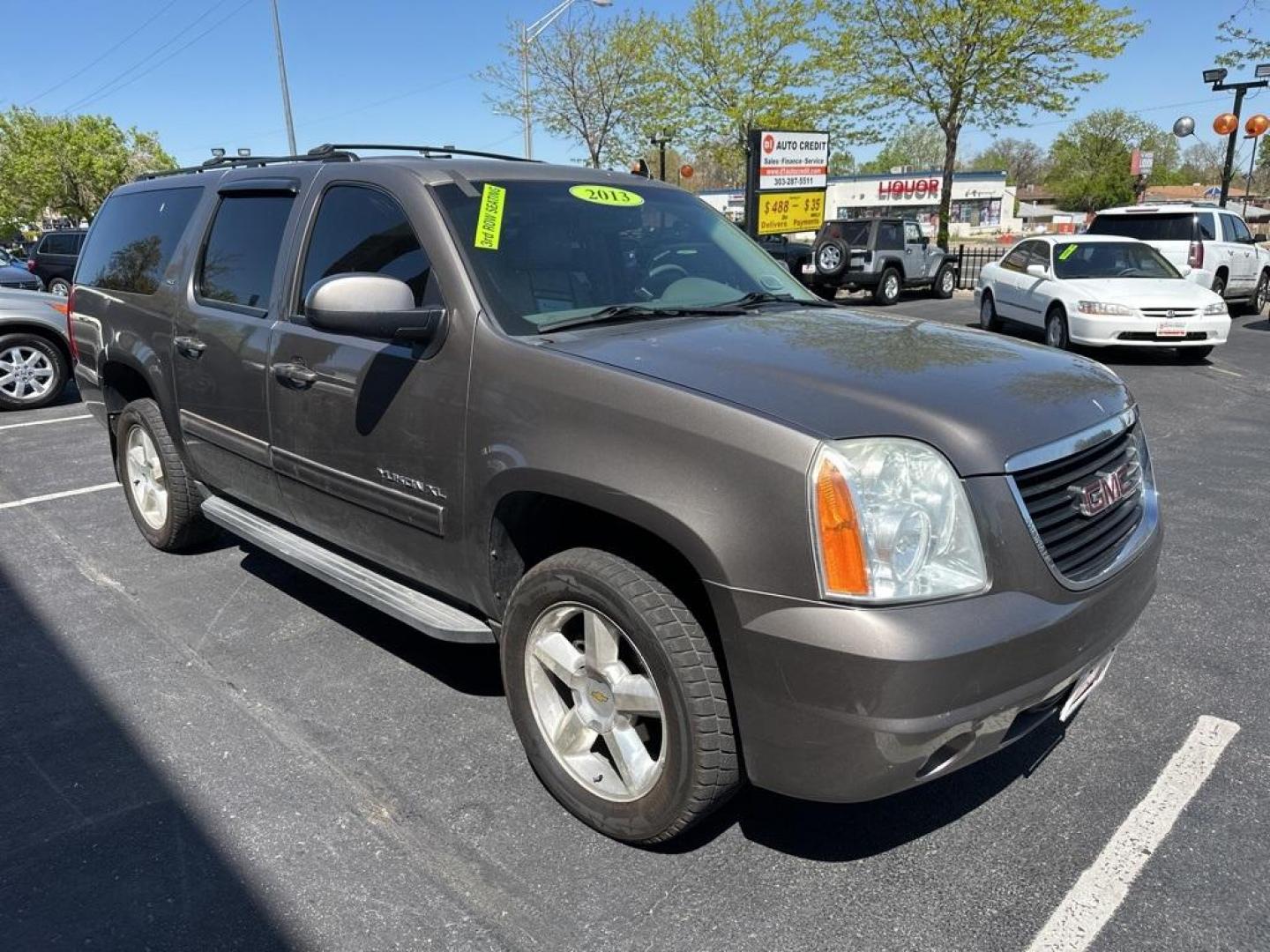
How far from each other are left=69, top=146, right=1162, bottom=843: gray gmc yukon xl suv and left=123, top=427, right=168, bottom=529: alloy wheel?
104 cm

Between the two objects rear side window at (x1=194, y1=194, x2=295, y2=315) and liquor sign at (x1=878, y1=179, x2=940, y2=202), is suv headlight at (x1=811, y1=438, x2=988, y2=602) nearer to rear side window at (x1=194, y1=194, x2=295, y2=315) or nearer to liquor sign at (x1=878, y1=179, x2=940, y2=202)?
rear side window at (x1=194, y1=194, x2=295, y2=315)

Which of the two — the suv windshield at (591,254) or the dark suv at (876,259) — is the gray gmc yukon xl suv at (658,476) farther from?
the dark suv at (876,259)

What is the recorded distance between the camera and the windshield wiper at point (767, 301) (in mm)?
3334

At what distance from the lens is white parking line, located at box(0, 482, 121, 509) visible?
5934 millimetres

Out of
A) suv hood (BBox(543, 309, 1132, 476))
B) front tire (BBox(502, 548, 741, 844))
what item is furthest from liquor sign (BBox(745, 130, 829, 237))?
front tire (BBox(502, 548, 741, 844))

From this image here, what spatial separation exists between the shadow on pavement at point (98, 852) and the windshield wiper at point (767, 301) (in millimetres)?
2459

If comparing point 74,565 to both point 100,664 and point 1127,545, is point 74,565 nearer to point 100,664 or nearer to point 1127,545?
point 100,664

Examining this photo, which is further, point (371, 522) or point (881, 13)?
point (881, 13)

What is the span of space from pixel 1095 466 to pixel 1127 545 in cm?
27

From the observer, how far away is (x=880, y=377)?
7.64 feet

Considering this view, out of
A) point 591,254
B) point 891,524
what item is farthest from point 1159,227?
point 891,524

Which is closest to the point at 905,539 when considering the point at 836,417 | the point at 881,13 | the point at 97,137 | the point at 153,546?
the point at 836,417

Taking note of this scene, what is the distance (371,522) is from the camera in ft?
10.2

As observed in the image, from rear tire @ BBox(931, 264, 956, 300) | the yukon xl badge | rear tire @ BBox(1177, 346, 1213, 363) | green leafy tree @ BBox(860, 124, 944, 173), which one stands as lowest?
rear tire @ BBox(1177, 346, 1213, 363)
